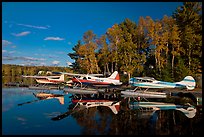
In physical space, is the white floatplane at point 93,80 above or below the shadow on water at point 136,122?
above

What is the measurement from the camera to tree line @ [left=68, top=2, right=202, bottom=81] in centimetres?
2819

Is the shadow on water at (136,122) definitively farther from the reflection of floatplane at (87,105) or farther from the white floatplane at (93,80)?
the white floatplane at (93,80)

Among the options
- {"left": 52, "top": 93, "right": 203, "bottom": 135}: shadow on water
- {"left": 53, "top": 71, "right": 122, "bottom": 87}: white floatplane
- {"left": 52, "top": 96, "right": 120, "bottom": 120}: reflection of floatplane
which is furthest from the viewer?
{"left": 53, "top": 71, "right": 122, "bottom": 87}: white floatplane

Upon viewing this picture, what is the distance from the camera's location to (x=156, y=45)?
31797mm

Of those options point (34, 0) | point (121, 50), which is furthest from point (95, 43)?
point (34, 0)

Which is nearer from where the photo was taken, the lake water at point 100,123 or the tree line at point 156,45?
the lake water at point 100,123

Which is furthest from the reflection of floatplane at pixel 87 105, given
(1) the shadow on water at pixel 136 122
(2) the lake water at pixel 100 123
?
(2) the lake water at pixel 100 123

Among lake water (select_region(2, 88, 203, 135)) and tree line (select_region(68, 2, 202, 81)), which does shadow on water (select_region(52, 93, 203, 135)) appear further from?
tree line (select_region(68, 2, 202, 81))

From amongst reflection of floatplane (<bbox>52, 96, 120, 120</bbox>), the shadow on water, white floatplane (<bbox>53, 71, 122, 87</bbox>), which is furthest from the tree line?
the shadow on water

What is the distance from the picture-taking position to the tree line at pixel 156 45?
28189 mm

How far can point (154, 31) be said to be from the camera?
30.9m

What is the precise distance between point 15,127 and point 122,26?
30666 mm

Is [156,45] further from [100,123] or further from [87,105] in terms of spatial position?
[100,123]

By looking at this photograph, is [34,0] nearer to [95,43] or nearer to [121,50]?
[121,50]
